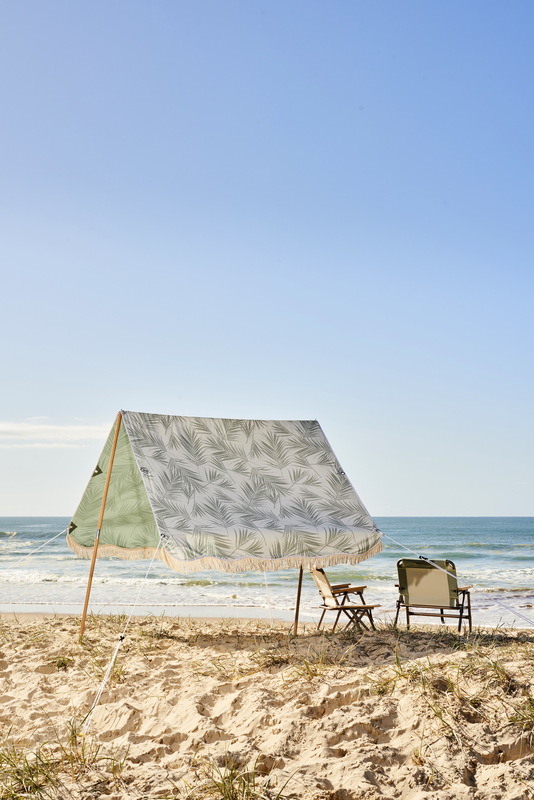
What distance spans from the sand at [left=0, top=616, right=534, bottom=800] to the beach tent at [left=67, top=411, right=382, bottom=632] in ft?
2.79

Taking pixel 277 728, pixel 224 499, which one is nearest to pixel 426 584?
pixel 224 499

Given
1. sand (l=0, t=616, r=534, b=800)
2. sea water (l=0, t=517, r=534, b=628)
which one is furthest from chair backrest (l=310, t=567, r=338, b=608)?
sea water (l=0, t=517, r=534, b=628)

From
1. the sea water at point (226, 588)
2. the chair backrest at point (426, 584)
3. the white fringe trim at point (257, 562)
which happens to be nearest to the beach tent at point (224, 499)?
the white fringe trim at point (257, 562)

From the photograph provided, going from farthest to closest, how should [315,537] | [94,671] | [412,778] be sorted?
[315,537]
[94,671]
[412,778]

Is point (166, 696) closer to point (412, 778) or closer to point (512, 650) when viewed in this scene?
point (412, 778)

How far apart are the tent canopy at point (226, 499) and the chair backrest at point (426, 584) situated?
1140 mm

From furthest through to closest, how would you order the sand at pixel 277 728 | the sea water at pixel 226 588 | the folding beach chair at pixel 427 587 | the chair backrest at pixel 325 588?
1. the sea water at pixel 226 588
2. the folding beach chair at pixel 427 587
3. the chair backrest at pixel 325 588
4. the sand at pixel 277 728

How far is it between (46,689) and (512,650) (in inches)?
128

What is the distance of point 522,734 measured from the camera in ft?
9.07

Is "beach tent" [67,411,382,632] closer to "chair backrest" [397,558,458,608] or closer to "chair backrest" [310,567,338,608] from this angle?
"chair backrest" [310,567,338,608]

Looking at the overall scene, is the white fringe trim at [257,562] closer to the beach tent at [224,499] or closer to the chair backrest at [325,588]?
the beach tent at [224,499]

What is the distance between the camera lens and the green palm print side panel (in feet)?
20.2

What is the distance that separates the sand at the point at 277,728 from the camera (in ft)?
8.39

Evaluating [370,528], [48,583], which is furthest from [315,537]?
[48,583]
